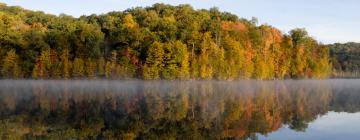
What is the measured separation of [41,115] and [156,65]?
5263cm

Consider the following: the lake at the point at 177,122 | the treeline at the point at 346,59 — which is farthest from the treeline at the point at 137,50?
the treeline at the point at 346,59

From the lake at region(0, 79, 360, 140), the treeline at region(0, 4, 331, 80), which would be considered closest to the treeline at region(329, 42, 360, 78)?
the treeline at region(0, 4, 331, 80)

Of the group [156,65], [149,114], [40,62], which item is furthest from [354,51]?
[149,114]

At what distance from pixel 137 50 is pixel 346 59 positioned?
95516 mm

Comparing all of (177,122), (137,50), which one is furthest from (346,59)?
(177,122)

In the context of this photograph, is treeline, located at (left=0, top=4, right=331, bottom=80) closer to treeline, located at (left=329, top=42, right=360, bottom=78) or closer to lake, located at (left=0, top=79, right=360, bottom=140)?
lake, located at (left=0, top=79, right=360, bottom=140)

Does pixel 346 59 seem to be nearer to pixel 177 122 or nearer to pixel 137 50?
pixel 137 50

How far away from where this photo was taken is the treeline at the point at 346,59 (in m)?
135

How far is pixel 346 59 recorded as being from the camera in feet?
469

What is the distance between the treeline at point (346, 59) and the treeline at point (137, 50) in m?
54.7

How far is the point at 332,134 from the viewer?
13.0m

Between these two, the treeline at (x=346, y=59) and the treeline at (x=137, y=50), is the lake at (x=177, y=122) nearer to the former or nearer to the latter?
the treeline at (x=137, y=50)

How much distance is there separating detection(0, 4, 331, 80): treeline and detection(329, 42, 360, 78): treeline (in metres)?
54.7

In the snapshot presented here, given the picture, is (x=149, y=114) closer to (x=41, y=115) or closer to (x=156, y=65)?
(x=41, y=115)
